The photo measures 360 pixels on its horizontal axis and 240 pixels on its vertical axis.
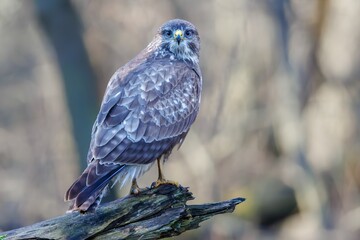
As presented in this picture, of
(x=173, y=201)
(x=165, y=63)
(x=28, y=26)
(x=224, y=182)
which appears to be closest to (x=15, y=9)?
(x=28, y=26)

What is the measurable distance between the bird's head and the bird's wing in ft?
0.91

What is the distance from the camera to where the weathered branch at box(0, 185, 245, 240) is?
716 centimetres

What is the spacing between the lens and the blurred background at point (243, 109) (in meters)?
14.7

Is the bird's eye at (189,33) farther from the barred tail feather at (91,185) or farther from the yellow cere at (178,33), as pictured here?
the barred tail feather at (91,185)

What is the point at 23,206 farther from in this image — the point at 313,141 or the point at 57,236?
the point at 57,236

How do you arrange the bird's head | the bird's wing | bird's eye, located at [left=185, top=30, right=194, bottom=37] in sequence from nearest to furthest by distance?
the bird's wing, the bird's head, bird's eye, located at [left=185, top=30, right=194, bottom=37]

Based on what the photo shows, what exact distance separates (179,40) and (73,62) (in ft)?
19.0

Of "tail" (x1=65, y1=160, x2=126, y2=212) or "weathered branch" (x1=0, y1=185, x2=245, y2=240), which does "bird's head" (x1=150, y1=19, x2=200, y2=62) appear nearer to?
"weathered branch" (x1=0, y1=185, x2=245, y2=240)

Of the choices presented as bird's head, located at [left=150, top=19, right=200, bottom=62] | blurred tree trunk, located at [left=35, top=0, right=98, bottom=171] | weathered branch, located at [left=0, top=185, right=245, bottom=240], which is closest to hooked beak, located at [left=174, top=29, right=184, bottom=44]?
bird's head, located at [left=150, top=19, right=200, bottom=62]

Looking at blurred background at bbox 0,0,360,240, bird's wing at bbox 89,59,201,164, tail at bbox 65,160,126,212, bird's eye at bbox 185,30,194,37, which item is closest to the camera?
tail at bbox 65,160,126,212

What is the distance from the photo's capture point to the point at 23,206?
16.5 meters

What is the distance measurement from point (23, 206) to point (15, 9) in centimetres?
369

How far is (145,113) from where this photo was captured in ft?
26.2

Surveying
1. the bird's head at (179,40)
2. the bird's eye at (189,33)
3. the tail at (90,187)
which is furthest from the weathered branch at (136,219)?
the bird's eye at (189,33)
